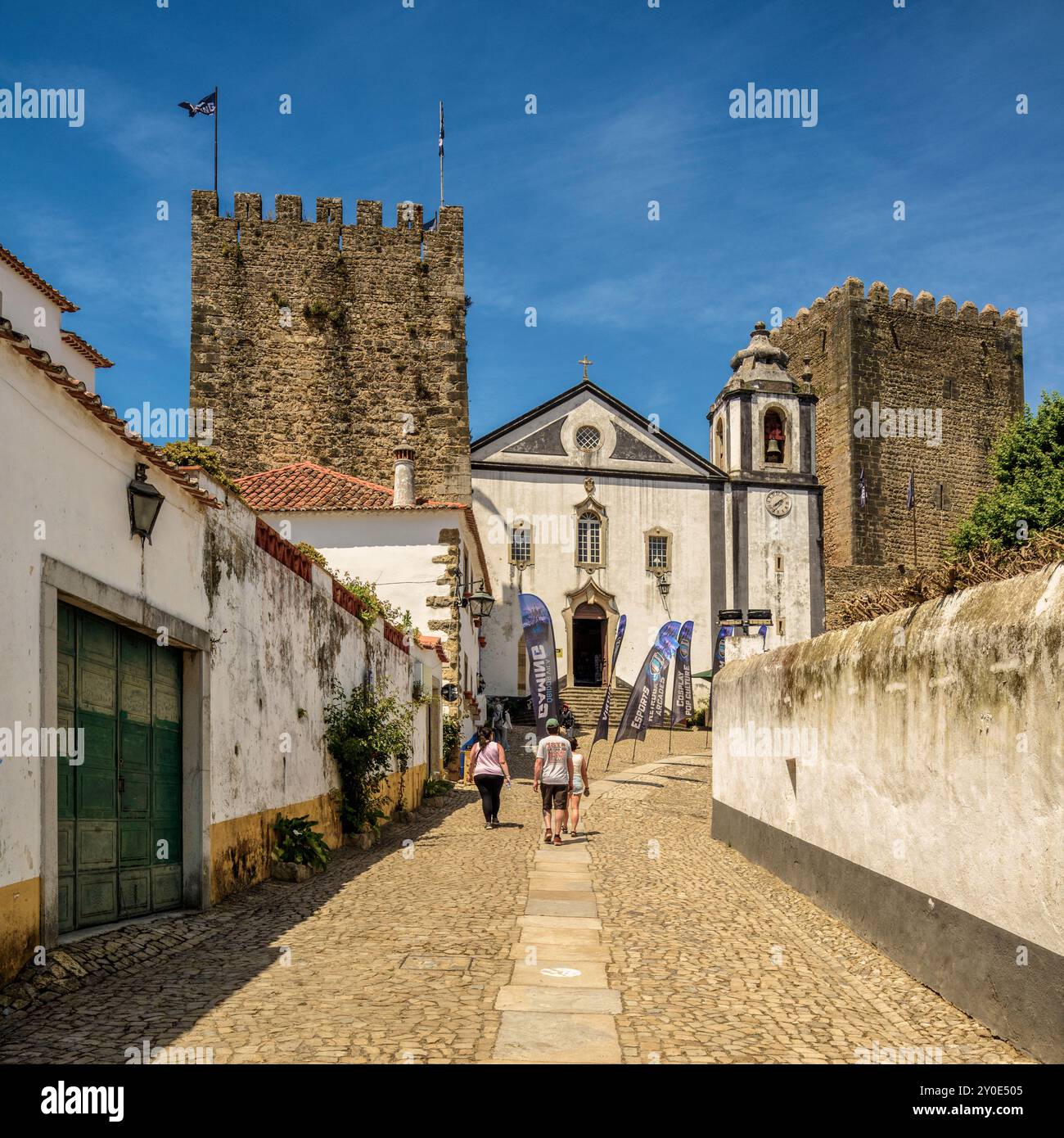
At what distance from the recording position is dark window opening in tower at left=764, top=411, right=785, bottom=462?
36250mm

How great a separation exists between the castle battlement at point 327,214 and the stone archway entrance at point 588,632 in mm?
12079

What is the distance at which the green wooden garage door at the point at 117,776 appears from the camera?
6371 millimetres

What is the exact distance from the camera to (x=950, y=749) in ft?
18.5

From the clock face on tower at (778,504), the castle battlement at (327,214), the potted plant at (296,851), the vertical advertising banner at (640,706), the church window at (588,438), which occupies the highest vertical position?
the castle battlement at (327,214)

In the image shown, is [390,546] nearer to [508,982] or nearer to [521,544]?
[521,544]

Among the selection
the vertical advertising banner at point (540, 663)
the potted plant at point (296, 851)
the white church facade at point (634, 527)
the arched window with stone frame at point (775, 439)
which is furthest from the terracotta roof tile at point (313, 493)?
the arched window with stone frame at point (775, 439)

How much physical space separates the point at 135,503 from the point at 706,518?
29040mm

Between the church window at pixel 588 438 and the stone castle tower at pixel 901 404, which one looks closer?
the church window at pixel 588 438

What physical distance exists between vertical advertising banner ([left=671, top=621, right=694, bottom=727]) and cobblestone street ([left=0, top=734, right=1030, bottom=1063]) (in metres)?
12.4

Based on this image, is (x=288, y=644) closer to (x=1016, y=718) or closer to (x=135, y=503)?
(x=135, y=503)

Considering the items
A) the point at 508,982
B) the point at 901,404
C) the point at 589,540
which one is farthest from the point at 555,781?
the point at 901,404

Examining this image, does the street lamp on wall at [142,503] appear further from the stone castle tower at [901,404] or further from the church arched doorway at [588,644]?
the stone castle tower at [901,404]

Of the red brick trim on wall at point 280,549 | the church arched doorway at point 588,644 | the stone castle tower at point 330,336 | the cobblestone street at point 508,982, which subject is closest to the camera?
the cobblestone street at point 508,982
